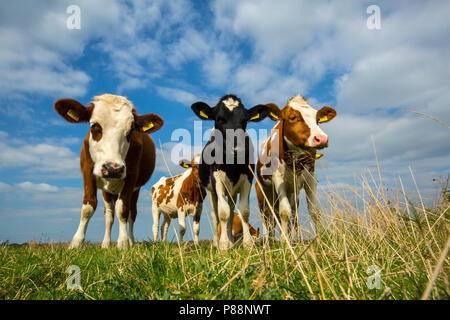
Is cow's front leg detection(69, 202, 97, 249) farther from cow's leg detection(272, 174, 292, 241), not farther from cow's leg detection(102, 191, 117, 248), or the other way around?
cow's leg detection(272, 174, 292, 241)

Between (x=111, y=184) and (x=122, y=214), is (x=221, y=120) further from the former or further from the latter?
(x=122, y=214)

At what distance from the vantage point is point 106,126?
18.3ft

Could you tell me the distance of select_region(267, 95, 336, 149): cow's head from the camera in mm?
5520

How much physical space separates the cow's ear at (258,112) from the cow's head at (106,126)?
2.49m

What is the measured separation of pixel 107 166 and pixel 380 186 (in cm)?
429

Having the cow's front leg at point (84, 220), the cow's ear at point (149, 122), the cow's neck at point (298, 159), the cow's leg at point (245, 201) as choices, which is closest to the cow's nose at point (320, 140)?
the cow's neck at point (298, 159)

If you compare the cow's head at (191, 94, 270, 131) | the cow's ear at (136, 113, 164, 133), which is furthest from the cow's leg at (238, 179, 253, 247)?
the cow's ear at (136, 113, 164, 133)

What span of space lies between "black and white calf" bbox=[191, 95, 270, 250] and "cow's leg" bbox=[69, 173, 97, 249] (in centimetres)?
236

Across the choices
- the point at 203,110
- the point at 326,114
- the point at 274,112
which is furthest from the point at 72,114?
the point at 326,114

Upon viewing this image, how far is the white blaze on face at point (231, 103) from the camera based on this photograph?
20.5ft

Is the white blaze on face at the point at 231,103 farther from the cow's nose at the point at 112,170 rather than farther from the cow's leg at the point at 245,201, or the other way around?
the cow's nose at the point at 112,170
